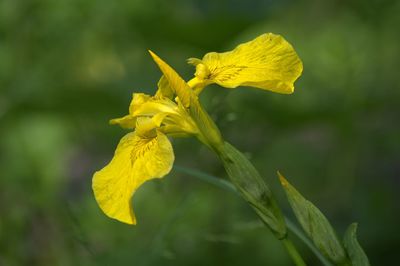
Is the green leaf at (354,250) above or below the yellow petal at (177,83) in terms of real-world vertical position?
below

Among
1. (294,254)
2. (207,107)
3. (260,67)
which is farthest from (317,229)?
(207,107)

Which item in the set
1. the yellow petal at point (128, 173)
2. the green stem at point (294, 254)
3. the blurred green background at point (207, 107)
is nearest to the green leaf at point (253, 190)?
the green stem at point (294, 254)

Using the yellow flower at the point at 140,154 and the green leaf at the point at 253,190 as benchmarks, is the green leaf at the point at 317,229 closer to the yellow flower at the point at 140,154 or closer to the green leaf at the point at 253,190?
the green leaf at the point at 253,190

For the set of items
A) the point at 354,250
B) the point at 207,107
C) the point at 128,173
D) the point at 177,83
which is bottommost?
the point at 207,107

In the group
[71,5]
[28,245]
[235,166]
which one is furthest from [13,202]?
[235,166]

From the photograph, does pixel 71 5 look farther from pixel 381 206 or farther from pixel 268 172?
pixel 381 206

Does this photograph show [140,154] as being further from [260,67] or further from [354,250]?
[354,250]

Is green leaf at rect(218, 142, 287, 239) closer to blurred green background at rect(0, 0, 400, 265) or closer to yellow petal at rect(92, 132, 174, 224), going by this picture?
yellow petal at rect(92, 132, 174, 224)
